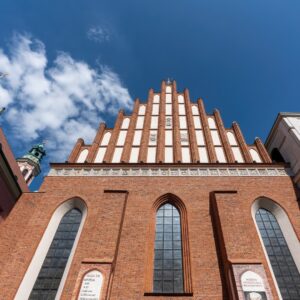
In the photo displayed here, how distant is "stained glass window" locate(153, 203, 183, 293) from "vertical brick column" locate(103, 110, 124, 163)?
388cm

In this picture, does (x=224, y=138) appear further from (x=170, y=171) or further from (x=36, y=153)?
(x=36, y=153)

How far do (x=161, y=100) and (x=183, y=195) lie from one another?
874 cm

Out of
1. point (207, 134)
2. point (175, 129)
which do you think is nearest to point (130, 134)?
point (175, 129)

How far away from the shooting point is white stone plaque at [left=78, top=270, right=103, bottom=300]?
630 centimetres

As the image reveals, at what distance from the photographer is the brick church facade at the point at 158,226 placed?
7199mm

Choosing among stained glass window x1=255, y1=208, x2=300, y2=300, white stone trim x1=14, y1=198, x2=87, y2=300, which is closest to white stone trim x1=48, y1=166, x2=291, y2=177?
white stone trim x1=14, y1=198, x2=87, y2=300

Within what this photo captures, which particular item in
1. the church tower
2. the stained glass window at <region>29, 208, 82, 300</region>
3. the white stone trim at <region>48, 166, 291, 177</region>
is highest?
the church tower

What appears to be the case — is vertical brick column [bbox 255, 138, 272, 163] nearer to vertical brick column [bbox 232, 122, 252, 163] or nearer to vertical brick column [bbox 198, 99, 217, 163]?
vertical brick column [bbox 232, 122, 252, 163]

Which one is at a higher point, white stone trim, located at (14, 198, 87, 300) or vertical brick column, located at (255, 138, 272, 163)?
vertical brick column, located at (255, 138, 272, 163)

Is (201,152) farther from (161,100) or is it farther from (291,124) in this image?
(161,100)

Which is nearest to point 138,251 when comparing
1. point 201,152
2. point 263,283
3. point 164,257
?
point 164,257

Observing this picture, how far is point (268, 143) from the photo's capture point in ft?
45.3

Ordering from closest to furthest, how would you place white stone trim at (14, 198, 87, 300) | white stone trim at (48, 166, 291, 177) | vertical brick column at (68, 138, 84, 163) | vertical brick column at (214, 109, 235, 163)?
1. white stone trim at (14, 198, 87, 300)
2. white stone trim at (48, 166, 291, 177)
3. vertical brick column at (214, 109, 235, 163)
4. vertical brick column at (68, 138, 84, 163)

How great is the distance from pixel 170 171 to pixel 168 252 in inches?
147
